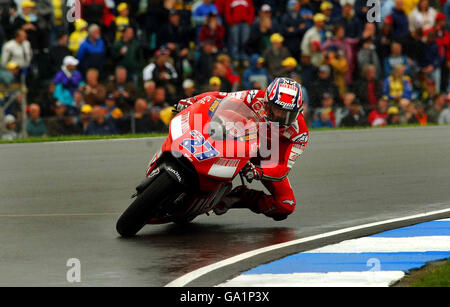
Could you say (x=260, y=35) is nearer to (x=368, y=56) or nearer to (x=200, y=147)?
(x=368, y=56)

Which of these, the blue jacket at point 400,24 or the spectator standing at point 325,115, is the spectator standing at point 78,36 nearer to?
the spectator standing at point 325,115

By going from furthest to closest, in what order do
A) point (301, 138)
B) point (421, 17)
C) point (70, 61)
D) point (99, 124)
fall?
point (421, 17), point (70, 61), point (99, 124), point (301, 138)

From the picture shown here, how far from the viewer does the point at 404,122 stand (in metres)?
20.6

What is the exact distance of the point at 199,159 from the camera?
27.2 ft

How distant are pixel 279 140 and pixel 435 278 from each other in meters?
2.63

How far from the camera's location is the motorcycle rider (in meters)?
8.52

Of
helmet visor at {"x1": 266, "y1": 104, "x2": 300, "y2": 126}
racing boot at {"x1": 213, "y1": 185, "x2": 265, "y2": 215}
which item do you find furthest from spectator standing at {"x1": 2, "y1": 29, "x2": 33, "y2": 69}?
helmet visor at {"x1": 266, "y1": 104, "x2": 300, "y2": 126}

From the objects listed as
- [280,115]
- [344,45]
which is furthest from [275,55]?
[280,115]

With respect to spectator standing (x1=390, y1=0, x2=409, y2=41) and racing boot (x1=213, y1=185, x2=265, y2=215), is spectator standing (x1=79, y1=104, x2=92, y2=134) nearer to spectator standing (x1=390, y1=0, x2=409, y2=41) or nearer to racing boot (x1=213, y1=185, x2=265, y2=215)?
spectator standing (x1=390, y1=0, x2=409, y2=41)

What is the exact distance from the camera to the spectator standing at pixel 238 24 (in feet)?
67.4

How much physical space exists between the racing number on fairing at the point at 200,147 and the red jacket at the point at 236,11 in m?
12.4

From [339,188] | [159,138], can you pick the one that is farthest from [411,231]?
[159,138]

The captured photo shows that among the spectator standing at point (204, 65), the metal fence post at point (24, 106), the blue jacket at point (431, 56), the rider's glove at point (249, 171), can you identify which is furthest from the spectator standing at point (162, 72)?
the rider's glove at point (249, 171)

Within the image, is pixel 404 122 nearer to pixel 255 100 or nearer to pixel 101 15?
pixel 101 15
